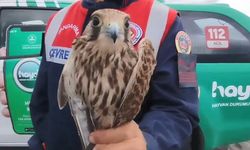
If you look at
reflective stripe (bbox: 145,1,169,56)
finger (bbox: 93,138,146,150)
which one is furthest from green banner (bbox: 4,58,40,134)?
finger (bbox: 93,138,146,150)

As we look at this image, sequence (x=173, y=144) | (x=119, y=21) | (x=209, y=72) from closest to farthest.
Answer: (x=119, y=21), (x=173, y=144), (x=209, y=72)

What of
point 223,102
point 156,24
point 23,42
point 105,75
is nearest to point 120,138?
point 105,75

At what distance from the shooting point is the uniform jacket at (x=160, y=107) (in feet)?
4.32

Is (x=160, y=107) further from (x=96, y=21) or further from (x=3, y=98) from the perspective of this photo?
(x=3, y=98)

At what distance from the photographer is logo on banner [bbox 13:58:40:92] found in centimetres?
419

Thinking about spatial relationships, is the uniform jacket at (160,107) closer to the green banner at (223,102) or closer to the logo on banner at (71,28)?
the logo on banner at (71,28)

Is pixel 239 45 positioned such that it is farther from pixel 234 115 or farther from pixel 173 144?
pixel 173 144

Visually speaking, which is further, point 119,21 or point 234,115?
point 234,115

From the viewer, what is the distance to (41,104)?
1.64m

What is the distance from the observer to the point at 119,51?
3.67ft

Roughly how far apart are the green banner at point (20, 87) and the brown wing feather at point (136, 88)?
3047 millimetres

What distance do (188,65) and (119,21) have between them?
0.32 m

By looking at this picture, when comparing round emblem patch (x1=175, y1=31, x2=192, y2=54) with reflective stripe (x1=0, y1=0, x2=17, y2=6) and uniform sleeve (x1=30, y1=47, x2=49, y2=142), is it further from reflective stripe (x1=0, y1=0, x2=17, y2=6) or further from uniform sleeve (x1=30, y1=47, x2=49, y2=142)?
reflective stripe (x1=0, y1=0, x2=17, y2=6)

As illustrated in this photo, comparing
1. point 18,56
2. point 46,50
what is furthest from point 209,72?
point 46,50
